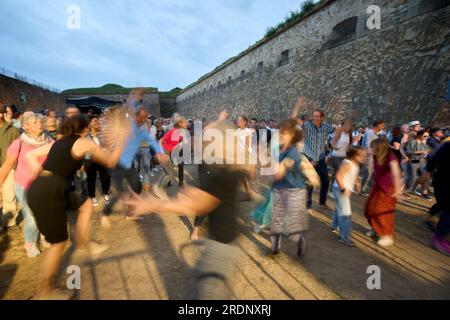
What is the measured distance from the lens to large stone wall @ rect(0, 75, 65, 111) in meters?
18.5

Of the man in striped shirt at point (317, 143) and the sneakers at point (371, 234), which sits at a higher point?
the man in striped shirt at point (317, 143)

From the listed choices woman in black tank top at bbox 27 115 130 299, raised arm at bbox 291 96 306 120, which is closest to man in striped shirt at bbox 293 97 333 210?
raised arm at bbox 291 96 306 120

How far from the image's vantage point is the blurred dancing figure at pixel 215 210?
1.95m

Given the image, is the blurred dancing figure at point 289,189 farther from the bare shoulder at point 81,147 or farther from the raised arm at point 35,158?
the raised arm at point 35,158

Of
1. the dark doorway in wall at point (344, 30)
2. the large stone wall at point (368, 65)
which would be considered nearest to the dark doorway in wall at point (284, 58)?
the large stone wall at point (368, 65)

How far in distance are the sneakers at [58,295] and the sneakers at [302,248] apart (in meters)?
2.96

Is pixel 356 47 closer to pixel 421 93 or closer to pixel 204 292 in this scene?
pixel 421 93

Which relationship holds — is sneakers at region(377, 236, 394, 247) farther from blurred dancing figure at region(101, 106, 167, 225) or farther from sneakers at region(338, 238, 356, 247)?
blurred dancing figure at region(101, 106, 167, 225)

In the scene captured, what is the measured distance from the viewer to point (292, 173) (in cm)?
329

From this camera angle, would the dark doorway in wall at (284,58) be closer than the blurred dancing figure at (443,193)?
No

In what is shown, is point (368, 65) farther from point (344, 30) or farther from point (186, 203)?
point (186, 203)

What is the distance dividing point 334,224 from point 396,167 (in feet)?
4.70

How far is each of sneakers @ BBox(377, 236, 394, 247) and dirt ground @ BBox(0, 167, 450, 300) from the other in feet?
0.29
